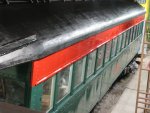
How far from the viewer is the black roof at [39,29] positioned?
3010mm

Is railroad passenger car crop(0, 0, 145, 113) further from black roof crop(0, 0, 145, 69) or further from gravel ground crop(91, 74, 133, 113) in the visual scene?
gravel ground crop(91, 74, 133, 113)

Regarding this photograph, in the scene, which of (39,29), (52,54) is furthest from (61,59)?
(39,29)

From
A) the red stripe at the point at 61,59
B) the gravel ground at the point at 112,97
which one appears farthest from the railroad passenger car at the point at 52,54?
the gravel ground at the point at 112,97

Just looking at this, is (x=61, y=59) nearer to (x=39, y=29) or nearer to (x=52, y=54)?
(x=52, y=54)

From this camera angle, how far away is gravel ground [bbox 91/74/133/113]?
30.8 feet

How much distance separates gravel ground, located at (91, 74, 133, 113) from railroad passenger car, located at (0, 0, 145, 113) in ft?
6.93

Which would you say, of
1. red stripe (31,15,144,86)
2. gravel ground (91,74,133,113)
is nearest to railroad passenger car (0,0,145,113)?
red stripe (31,15,144,86)

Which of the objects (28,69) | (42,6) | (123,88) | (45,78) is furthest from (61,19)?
(123,88)

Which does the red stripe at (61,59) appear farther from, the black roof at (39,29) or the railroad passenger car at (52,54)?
the black roof at (39,29)

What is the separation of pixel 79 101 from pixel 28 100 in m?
2.53

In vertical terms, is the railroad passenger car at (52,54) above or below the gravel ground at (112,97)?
above

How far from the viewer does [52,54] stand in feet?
13.4

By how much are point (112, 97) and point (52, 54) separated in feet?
22.5

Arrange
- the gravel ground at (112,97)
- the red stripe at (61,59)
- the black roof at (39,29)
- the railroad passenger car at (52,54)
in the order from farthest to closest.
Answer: the gravel ground at (112,97), the red stripe at (61,59), the railroad passenger car at (52,54), the black roof at (39,29)
